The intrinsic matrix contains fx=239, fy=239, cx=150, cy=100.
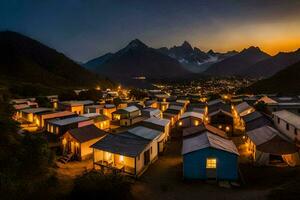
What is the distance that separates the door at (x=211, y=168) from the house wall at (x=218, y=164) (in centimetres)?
27

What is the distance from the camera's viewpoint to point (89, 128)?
31.9 meters

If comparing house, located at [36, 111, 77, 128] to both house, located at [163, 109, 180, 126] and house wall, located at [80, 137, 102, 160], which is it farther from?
house, located at [163, 109, 180, 126]

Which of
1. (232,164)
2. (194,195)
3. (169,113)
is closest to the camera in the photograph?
(194,195)

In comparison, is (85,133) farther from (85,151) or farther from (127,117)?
(127,117)

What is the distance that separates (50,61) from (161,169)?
153005mm

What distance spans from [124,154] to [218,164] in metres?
8.87

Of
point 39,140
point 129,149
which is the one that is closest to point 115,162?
point 129,149

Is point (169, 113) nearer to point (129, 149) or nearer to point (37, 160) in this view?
point (129, 149)

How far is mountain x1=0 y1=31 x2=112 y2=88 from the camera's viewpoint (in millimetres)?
125194

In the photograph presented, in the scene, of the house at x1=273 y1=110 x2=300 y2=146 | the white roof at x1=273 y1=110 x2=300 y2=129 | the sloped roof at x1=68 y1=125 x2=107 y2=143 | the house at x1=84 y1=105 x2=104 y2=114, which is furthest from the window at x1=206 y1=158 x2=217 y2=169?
the house at x1=84 y1=105 x2=104 y2=114

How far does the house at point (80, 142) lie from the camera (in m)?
28.5

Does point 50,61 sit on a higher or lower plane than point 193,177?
higher

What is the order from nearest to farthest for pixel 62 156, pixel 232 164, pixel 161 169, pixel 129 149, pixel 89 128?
1. pixel 232 164
2. pixel 129 149
3. pixel 161 169
4. pixel 62 156
5. pixel 89 128

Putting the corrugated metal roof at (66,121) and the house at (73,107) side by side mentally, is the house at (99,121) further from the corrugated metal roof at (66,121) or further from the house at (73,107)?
the house at (73,107)
